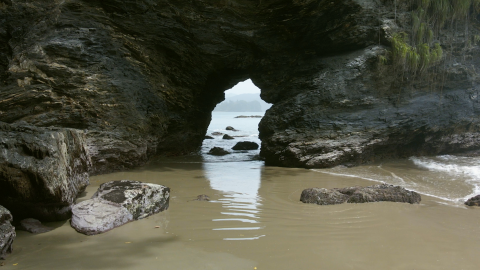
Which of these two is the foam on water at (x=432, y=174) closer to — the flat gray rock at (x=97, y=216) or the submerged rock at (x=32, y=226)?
the flat gray rock at (x=97, y=216)

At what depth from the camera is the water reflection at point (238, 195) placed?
12.0 feet

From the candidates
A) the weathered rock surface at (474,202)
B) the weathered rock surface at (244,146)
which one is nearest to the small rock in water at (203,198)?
the weathered rock surface at (474,202)

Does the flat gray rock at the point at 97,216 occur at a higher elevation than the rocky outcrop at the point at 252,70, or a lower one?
lower

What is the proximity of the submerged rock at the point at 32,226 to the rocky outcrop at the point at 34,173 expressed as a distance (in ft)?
0.39

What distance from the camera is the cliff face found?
731 centimetres

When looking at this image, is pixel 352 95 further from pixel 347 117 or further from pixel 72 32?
pixel 72 32

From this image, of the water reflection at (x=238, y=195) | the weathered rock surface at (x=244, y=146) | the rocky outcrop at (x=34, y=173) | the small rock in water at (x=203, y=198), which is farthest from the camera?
the weathered rock surface at (x=244, y=146)

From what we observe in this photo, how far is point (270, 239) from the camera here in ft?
10.9

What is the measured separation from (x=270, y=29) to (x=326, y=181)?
4.95 meters

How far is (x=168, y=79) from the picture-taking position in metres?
9.33

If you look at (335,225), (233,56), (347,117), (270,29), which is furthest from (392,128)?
(335,225)

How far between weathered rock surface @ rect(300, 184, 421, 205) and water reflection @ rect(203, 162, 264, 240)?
0.83 meters

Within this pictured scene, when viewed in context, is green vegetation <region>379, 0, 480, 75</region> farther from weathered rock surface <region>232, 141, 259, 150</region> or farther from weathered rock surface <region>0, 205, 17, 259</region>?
weathered rock surface <region>0, 205, 17, 259</region>

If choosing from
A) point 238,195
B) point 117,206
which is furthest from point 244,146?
point 117,206
